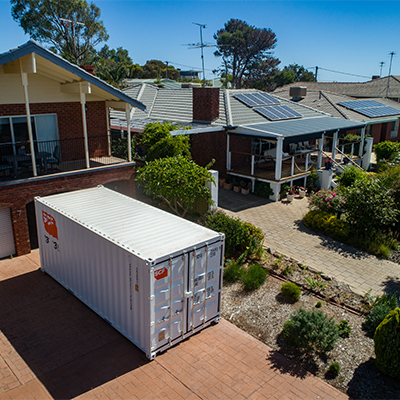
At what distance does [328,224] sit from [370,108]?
18699mm

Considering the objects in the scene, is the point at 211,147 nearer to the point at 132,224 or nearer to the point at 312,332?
the point at 132,224

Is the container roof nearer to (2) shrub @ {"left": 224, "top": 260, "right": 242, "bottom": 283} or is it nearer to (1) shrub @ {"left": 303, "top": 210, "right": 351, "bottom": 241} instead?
(2) shrub @ {"left": 224, "top": 260, "right": 242, "bottom": 283}

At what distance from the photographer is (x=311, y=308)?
1051 cm

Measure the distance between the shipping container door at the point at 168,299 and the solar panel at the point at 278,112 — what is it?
15609 millimetres

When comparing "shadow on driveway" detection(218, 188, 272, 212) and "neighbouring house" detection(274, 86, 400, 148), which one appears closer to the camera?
"shadow on driveway" detection(218, 188, 272, 212)

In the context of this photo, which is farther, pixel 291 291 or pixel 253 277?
pixel 253 277

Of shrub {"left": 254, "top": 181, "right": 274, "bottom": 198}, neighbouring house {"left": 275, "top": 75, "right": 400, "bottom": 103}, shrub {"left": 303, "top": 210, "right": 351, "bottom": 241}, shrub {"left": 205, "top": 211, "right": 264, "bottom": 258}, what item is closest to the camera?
shrub {"left": 205, "top": 211, "right": 264, "bottom": 258}

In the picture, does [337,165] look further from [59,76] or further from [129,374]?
[129,374]

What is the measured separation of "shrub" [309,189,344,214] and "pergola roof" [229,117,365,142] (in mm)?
3536

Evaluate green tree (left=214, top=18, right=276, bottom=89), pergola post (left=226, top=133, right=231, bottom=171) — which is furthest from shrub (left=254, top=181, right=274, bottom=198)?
green tree (left=214, top=18, right=276, bottom=89)

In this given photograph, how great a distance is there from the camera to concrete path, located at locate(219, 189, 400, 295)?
12.4 m

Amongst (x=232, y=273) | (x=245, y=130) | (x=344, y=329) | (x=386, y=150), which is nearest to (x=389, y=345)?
(x=344, y=329)

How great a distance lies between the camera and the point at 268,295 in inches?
439

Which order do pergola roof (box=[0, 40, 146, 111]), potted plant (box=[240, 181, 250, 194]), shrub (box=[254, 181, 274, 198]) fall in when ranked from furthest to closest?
1. potted plant (box=[240, 181, 250, 194])
2. shrub (box=[254, 181, 274, 198])
3. pergola roof (box=[0, 40, 146, 111])
